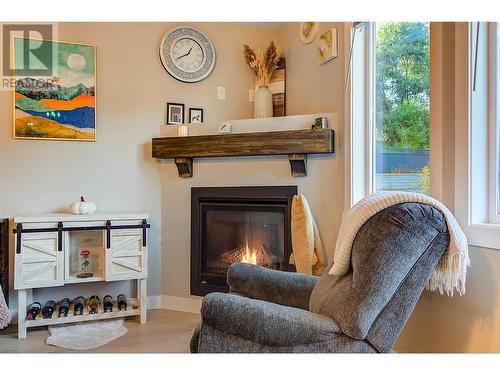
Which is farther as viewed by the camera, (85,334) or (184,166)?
(184,166)

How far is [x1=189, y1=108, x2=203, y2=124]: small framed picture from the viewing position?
10.6 feet

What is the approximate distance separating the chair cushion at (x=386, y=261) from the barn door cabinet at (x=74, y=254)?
1838 millimetres

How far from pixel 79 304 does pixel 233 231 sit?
1.31 meters

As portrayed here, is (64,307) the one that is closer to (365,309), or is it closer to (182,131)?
(182,131)

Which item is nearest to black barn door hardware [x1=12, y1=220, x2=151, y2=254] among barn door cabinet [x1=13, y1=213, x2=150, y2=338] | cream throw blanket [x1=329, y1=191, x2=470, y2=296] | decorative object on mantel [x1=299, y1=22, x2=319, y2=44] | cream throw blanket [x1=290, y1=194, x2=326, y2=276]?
barn door cabinet [x1=13, y1=213, x2=150, y2=338]

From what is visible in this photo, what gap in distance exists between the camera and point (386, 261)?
1.27 meters

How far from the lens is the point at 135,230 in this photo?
8.98 feet

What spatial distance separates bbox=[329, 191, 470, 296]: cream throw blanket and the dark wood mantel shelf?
3.24 feet

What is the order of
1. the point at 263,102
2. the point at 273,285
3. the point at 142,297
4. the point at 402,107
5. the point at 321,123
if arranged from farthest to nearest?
the point at 263,102, the point at 142,297, the point at 321,123, the point at 402,107, the point at 273,285

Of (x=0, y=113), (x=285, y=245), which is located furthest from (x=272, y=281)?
(x=0, y=113)

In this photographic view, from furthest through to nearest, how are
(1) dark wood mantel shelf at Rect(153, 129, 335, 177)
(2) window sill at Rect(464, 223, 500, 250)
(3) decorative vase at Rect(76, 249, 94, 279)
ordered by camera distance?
(3) decorative vase at Rect(76, 249, 94, 279) → (1) dark wood mantel shelf at Rect(153, 129, 335, 177) → (2) window sill at Rect(464, 223, 500, 250)

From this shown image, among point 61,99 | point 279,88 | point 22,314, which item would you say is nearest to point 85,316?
point 22,314

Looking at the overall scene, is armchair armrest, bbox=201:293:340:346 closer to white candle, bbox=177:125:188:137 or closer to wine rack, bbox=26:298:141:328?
wine rack, bbox=26:298:141:328
